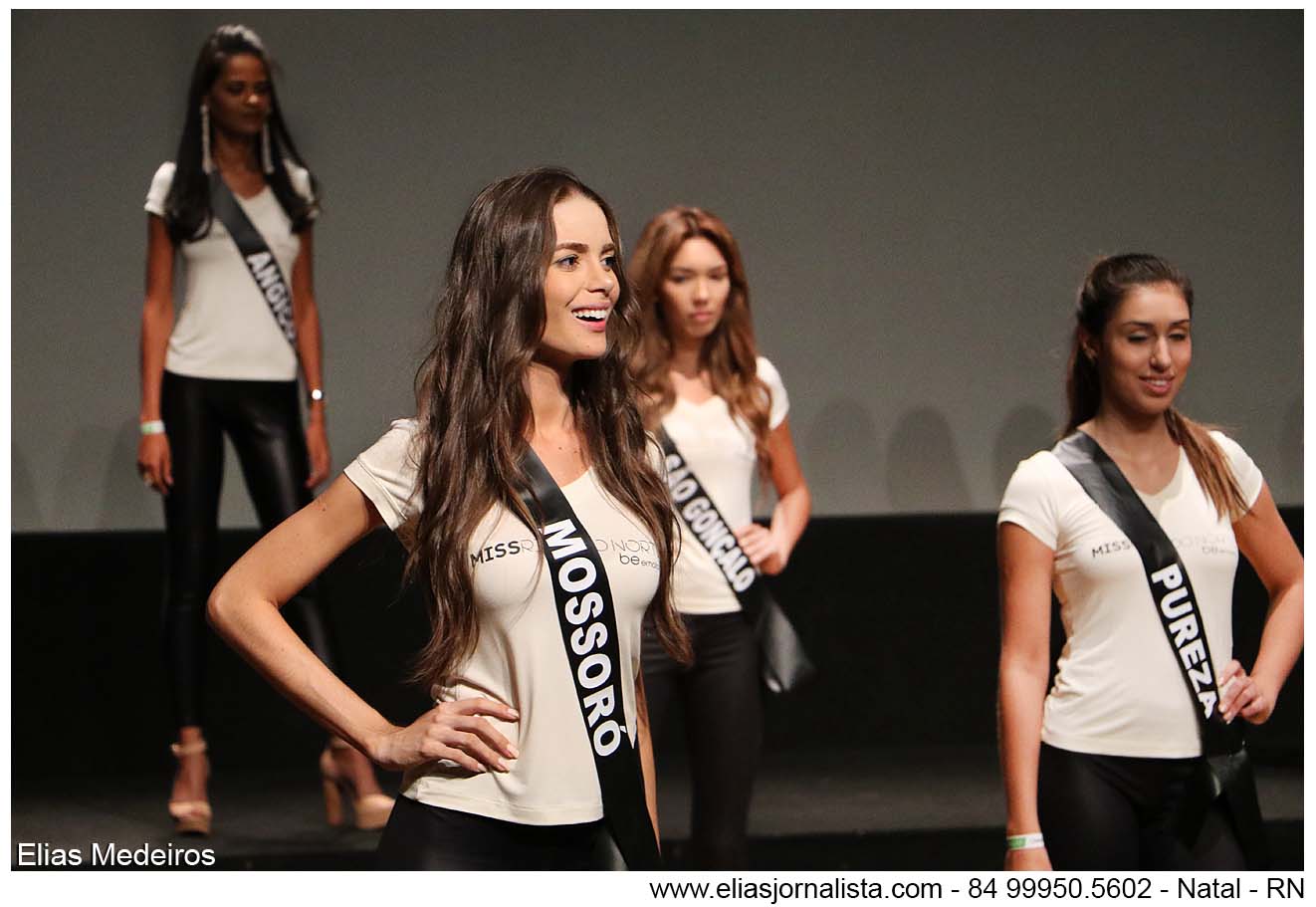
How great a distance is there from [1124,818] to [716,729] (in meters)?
0.86

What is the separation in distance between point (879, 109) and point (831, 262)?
14.4 inches

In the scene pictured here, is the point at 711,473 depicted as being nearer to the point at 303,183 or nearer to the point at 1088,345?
the point at 1088,345

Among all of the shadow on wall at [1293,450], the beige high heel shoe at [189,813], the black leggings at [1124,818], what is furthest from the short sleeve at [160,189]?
the shadow on wall at [1293,450]

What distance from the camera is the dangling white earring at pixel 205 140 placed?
3.19 metres

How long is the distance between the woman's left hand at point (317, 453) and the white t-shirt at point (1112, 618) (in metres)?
1.54

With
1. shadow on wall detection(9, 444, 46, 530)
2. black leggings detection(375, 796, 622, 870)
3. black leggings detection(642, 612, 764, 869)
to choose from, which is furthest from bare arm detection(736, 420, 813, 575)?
shadow on wall detection(9, 444, 46, 530)

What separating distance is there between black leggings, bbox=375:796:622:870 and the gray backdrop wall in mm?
1694

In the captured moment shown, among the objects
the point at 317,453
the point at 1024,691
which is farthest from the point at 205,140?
the point at 1024,691

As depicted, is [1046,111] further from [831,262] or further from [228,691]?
[228,691]

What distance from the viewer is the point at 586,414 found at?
191 cm

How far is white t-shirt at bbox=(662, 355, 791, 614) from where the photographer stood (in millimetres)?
2932

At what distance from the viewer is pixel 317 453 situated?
3.25 meters

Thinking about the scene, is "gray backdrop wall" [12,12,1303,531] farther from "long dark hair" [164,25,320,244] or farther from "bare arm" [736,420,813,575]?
"bare arm" [736,420,813,575]

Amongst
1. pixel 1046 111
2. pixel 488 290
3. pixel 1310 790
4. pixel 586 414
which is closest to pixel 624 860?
pixel 586 414
